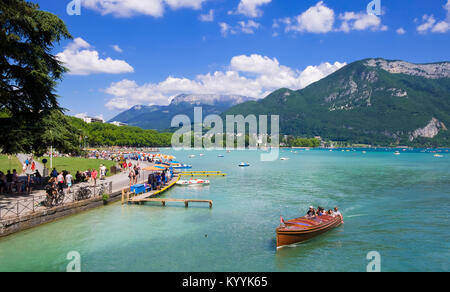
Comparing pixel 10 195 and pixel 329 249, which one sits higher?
pixel 10 195

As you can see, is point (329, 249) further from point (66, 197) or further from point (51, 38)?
point (51, 38)

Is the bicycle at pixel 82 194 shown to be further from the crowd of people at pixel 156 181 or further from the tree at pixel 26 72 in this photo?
the crowd of people at pixel 156 181

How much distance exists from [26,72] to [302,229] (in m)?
25.9

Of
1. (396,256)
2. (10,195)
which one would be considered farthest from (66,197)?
(396,256)

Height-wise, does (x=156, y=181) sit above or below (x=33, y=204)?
below

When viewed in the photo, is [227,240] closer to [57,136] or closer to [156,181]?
[57,136]

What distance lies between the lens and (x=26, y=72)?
25969 millimetres

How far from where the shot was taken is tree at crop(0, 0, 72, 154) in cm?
2402

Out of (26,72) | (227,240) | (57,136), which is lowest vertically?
(227,240)

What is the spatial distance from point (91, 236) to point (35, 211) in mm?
4355

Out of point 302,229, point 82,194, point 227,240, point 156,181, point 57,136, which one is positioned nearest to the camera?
point 302,229

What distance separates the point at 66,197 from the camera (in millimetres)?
25328

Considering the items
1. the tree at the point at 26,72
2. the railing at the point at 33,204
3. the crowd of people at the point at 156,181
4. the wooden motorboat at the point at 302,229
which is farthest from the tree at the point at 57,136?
the wooden motorboat at the point at 302,229

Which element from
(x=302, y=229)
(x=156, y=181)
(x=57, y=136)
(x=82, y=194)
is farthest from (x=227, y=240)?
(x=156, y=181)
